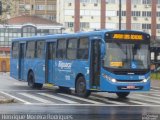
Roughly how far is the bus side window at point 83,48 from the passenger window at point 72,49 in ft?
1.49

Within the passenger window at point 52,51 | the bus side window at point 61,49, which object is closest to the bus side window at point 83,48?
the bus side window at point 61,49

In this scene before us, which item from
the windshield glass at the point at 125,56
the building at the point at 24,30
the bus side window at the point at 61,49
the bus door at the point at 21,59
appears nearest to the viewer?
the windshield glass at the point at 125,56

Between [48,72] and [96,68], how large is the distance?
5.76m

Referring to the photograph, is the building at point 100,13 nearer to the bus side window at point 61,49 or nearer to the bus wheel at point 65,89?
the bus wheel at point 65,89

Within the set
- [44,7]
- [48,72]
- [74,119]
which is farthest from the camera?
[44,7]

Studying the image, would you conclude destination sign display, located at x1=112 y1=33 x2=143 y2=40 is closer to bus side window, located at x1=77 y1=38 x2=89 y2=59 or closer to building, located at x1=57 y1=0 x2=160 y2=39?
bus side window, located at x1=77 y1=38 x2=89 y2=59

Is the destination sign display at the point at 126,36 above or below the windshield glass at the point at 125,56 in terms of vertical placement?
above

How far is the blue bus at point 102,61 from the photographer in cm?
2358

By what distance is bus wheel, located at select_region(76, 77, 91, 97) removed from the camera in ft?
82.2

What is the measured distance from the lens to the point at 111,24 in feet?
371

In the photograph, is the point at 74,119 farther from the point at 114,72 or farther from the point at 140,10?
the point at 140,10

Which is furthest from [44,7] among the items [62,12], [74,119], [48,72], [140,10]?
[74,119]

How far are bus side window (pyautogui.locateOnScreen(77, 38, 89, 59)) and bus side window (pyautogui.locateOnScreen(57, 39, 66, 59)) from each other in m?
1.77

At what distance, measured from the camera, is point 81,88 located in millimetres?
25453
